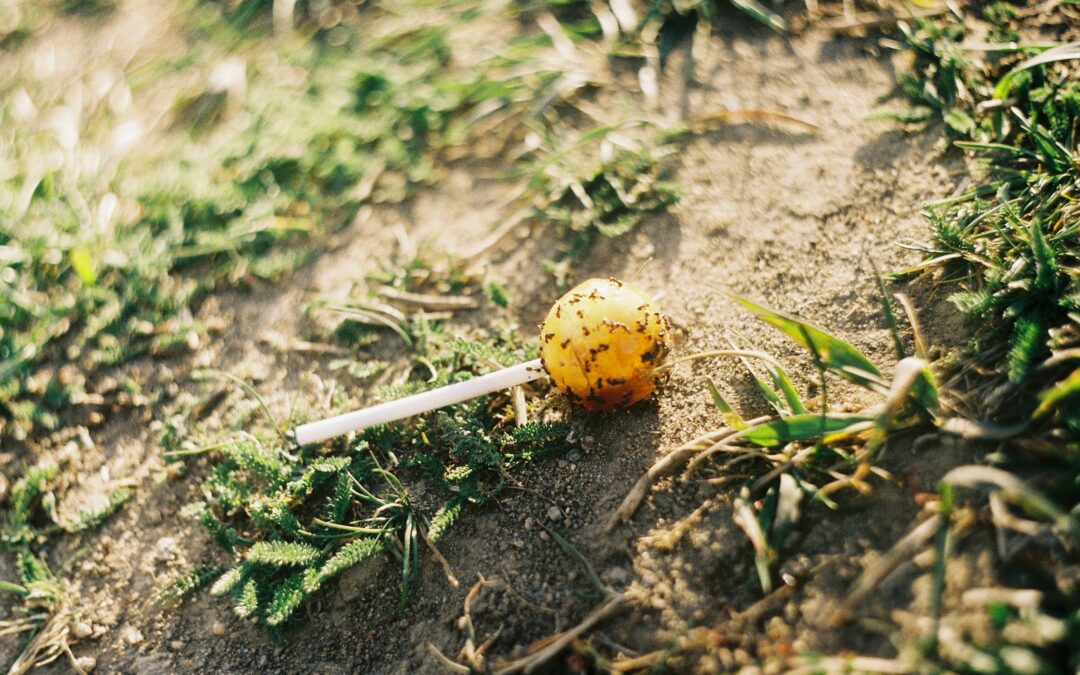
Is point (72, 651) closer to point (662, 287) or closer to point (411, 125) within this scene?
point (662, 287)

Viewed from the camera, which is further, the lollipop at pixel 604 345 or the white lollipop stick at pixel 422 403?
the white lollipop stick at pixel 422 403

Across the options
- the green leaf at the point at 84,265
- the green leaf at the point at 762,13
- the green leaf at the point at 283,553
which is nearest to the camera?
the green leaf at the point at 283,553

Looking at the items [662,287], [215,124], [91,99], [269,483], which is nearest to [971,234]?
[662,287]

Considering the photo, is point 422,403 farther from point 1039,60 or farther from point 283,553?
point 1039,60

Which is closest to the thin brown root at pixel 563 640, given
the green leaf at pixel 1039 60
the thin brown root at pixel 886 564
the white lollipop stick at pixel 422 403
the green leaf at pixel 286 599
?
the thin brown root at pixel 886 564

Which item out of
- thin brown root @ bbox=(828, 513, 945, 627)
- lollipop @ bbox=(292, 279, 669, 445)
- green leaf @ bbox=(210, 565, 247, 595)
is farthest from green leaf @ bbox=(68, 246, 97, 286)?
thin brown root @ bbox=(828, 513, 945, 627)

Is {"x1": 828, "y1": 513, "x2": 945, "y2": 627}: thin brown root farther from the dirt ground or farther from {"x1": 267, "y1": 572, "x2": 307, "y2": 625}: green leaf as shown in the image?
{"x1": 267, "y1": 572, "x2": 307, "y2": 625}: green leaf

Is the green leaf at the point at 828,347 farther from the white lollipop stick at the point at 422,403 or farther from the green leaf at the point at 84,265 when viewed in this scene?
the green leaf at the point at 84,265

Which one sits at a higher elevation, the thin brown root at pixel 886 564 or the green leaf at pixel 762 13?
the green leaf at pixel 762 13
